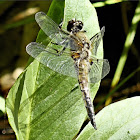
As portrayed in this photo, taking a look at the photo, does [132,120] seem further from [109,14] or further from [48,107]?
[109,14]

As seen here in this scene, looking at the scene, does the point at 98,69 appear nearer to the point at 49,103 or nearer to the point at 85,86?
the point at 85,86

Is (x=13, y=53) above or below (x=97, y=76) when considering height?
below

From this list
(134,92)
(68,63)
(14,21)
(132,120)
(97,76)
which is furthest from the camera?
(14,21)

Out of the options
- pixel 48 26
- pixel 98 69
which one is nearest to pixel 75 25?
pixel 48 26

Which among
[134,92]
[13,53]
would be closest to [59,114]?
[134,92]

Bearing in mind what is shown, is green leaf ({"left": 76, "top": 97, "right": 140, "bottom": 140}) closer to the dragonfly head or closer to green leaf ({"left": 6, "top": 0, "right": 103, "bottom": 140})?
green leaf ({"left": 6, "top": 0, "right": 103, "bottom": 140})

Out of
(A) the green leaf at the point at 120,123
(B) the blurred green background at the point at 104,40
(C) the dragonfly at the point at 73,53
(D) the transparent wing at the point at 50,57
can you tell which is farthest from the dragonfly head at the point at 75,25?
(B) the blurred green background at the point at 104,40

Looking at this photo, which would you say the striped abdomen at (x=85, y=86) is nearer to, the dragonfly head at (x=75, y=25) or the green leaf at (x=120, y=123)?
the green leaf at (x=120, y=123)

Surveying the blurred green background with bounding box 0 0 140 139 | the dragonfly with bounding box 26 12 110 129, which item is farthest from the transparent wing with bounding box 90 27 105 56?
the blurred green background with bounding box 0 0 140 139
